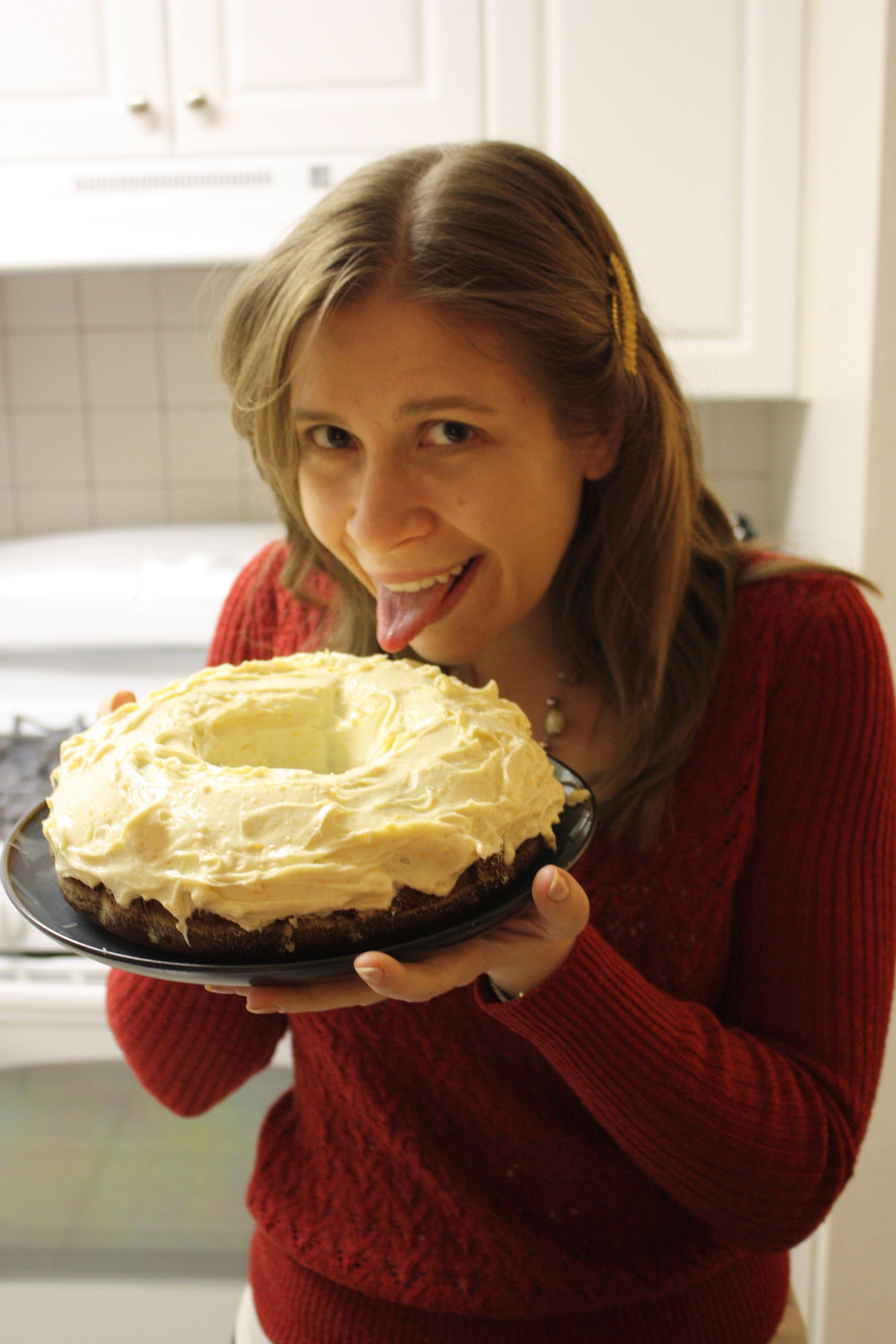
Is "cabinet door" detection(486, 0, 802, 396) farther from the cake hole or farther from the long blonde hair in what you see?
the cake hole

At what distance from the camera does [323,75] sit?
148cm

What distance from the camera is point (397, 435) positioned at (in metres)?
0.69

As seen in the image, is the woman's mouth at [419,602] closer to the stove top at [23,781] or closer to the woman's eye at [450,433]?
the woman's eye at [450,433]

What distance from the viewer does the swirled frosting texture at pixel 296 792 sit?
537 mm

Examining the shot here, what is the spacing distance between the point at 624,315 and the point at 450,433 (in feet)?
0.58

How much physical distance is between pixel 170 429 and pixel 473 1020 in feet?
4.91

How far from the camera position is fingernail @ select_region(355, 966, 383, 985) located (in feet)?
1.59

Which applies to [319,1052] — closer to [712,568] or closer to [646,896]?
[646,896]

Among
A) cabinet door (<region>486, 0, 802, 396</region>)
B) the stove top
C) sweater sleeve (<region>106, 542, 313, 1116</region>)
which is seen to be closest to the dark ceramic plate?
sweater sleeve (<region>106, 542, 313, 1116</region>)

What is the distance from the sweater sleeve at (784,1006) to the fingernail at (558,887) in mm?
128

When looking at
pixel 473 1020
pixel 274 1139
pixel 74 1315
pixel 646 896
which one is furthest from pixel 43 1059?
pixel 646 896

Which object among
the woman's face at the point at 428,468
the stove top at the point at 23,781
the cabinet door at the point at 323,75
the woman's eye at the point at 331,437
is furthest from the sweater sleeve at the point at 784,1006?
the cabinet door at the point at 323,75

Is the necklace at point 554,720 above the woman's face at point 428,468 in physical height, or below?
below

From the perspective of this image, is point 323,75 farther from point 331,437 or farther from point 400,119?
point 331,437
